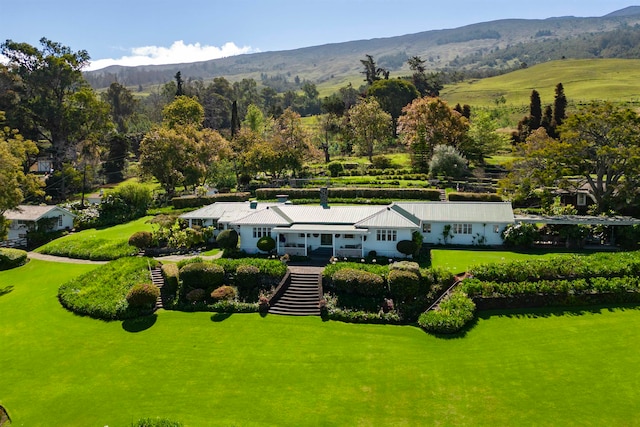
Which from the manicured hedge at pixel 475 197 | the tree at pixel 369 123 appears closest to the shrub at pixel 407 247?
the manicured hedge at pixel 475 197

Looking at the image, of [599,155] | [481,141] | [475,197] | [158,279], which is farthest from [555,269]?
[481,141]

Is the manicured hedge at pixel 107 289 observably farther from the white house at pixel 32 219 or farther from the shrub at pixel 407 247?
the shrub at pixel 407 247

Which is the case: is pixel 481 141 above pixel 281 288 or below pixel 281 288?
above

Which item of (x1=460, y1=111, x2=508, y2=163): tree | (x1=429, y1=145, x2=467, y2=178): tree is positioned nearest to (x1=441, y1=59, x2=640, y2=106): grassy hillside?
(x1=460, y1=111, x2=508, y2=163): tree

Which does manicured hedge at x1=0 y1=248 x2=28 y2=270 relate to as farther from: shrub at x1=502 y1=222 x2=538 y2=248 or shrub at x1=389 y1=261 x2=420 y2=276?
shrub at x1=502 y1=222 x2=538 y2=248

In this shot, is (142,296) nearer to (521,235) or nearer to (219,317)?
(219,317)

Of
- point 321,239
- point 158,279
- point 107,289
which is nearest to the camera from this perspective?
point 107,289
